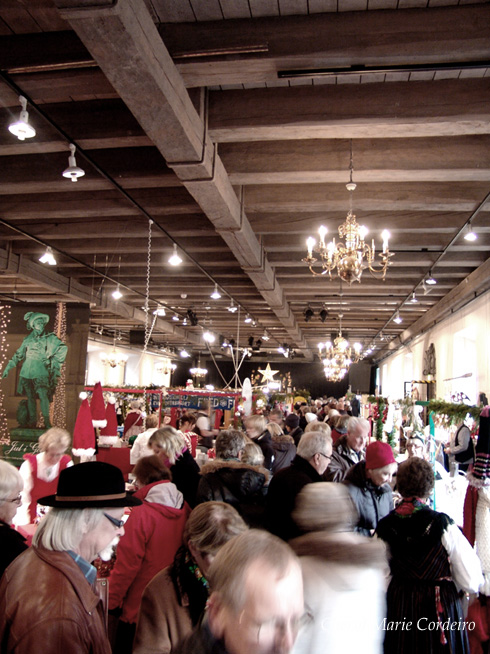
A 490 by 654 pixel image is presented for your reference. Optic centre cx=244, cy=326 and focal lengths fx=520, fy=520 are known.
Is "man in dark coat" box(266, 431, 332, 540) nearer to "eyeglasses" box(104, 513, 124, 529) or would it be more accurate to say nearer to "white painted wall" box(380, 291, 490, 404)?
"eyeglasses" box(104, 513, 124, 529)

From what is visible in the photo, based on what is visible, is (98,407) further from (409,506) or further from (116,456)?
(409,506)

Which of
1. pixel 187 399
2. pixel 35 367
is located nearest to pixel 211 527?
pixel 187 399

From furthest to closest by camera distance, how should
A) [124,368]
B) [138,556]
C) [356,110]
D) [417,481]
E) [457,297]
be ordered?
[124,368]
[457,297]
[356,110]
[417,481]
[138,556]

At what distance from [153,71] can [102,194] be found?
382cm

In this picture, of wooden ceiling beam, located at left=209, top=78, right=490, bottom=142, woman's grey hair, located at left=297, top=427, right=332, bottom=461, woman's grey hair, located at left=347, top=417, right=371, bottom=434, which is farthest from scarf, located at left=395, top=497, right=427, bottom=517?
wooden ceiling beam, located at left=209, top=78, right=490, bottom=142

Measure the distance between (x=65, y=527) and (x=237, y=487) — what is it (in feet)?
5.36

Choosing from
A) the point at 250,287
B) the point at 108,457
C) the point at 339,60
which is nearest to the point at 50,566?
the point at 339,60

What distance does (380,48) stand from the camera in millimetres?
3303

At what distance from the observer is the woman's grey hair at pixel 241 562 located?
3.91 feet

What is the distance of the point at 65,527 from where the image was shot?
1.65 metres

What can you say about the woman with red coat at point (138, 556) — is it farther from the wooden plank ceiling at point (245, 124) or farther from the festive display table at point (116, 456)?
the festive display table at point (116, 456)

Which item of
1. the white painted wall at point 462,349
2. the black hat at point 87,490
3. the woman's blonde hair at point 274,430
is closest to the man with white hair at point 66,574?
the black hat at point 87,490

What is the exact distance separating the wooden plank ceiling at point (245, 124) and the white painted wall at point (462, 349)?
1.05 m

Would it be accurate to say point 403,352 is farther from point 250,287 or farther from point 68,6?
point 68,6
